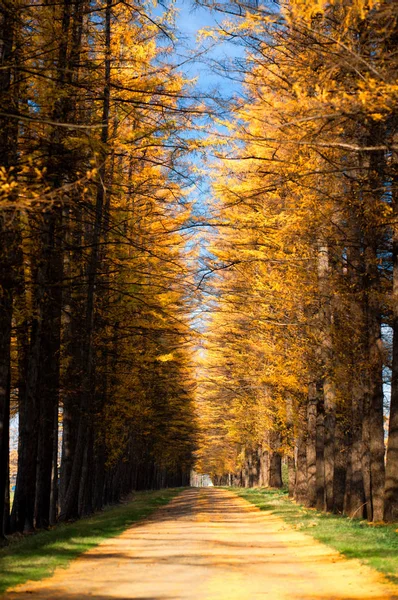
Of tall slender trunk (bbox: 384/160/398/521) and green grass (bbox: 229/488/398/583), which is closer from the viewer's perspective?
green grass (bbox: 229/488/398/583)

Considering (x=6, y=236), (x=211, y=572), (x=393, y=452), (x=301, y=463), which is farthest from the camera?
(x=301, y=463)

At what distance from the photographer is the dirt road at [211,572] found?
24.3 ft

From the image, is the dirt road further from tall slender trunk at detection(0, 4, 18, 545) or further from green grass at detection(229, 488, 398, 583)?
tall slender trunk at detection(0, 4, 18, 545)

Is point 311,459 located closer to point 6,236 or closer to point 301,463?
point 301,463

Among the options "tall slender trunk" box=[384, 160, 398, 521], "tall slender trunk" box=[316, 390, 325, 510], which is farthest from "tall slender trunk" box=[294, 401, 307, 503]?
"tall slender trunk" box=[384, 160, 398, 521]

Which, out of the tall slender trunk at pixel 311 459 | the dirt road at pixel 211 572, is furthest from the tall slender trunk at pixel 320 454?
the dirt road at pixel 211 572

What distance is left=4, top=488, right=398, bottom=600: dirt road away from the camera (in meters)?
7.40

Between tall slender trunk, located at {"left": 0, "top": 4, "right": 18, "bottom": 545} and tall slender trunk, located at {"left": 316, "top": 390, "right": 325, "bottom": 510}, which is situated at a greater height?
tall slender trunk, located at {"left": 0, "top": 4, "right": 18, "bottom": 545}

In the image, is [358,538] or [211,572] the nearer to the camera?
[211,572]

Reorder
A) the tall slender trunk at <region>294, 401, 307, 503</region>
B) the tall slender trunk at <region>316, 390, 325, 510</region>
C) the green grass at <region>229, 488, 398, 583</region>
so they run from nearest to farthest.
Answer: the green grass at <region>229, 488, 398, 583</region> → the tall slender trunk at <region>316, 390, 325, 510</region> → the tall slender trunk at <region>294, 401, 307, 503</region>

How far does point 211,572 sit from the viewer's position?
9.05 meters

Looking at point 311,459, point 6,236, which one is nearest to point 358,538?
point 6,236

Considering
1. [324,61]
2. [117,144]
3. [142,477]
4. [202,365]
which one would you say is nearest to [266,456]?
[202,365]

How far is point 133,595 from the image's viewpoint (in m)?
7.29
